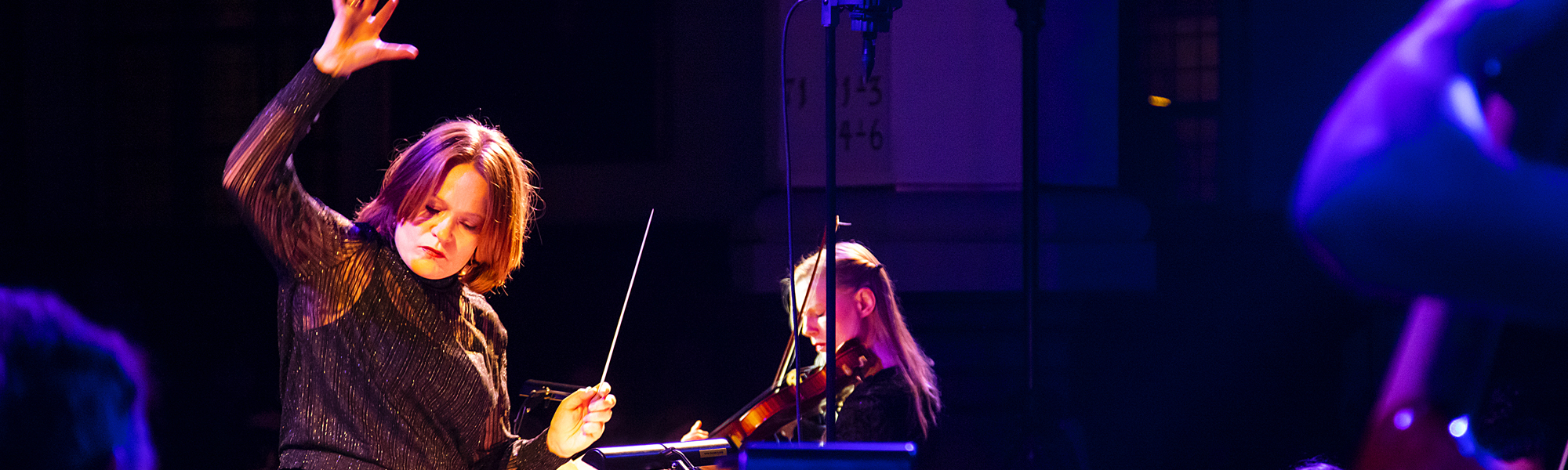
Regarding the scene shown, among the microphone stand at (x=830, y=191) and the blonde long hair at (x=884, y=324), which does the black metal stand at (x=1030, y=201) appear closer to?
the blonde long hair at (x=884, y=324)

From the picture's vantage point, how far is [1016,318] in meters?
3.50

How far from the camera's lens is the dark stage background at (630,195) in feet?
14.0

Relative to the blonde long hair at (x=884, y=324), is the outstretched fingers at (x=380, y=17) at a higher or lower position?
higher

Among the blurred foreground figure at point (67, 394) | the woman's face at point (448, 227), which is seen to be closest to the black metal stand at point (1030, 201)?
the woman's face at point (448, 227)

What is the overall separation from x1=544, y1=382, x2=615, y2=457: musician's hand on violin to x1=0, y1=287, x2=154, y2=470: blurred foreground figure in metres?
2.89

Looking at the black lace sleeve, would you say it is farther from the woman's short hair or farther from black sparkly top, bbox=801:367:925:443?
black sparkly top, bbox=801:367:925:443

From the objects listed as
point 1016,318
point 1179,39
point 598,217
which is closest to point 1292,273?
point 1179,39

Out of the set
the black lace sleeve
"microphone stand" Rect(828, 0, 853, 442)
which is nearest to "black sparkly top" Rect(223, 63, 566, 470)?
the black lace sleeve

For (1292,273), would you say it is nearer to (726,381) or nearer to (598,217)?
(726,381)

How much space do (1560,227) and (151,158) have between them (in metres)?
5.70

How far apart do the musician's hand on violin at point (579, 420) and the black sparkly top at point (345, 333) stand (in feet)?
0.36

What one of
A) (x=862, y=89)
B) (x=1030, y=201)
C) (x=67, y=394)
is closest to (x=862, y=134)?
(x=862, y=89)

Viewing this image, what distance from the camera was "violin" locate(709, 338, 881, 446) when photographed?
2619mm

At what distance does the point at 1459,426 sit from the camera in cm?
151
